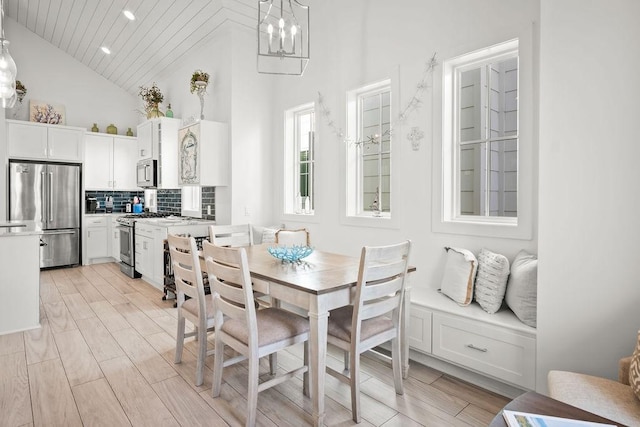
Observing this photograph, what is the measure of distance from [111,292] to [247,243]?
2496 mm

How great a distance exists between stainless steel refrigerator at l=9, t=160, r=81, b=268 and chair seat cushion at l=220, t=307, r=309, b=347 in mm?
5335

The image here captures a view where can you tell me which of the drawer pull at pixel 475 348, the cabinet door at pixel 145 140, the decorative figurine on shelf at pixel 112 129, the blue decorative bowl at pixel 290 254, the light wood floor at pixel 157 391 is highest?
the decorative figurine on shelf at pixel 112 129

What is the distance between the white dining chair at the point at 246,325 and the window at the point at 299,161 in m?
2.45

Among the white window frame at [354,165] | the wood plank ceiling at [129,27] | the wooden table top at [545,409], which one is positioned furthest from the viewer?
the wood plank ceiling at [129,27]

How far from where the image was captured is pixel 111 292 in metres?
4.71

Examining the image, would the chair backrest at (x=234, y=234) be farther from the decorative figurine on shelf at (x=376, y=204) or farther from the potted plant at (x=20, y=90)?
the potted plant at (x=20, y=90)

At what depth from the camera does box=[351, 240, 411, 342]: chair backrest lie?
6.30 ft

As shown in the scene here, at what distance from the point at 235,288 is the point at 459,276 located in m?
1.59

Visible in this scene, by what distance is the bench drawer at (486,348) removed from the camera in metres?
2.11

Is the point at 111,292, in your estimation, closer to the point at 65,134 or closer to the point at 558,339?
the point at 65,134

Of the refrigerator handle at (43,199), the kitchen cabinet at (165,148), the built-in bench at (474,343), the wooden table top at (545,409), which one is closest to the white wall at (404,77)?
the built-in bench at (474,343)

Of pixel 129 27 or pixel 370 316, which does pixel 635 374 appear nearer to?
pixel 370 316

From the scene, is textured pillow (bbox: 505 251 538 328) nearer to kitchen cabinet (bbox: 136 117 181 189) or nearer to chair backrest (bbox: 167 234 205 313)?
chair backrest (bbox: 167 234 205 313)

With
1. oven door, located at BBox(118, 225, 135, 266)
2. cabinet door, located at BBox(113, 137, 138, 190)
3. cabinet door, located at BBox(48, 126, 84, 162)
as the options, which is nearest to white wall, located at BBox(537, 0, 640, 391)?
oven door, located at BBox(118, 225, 135, 266)
